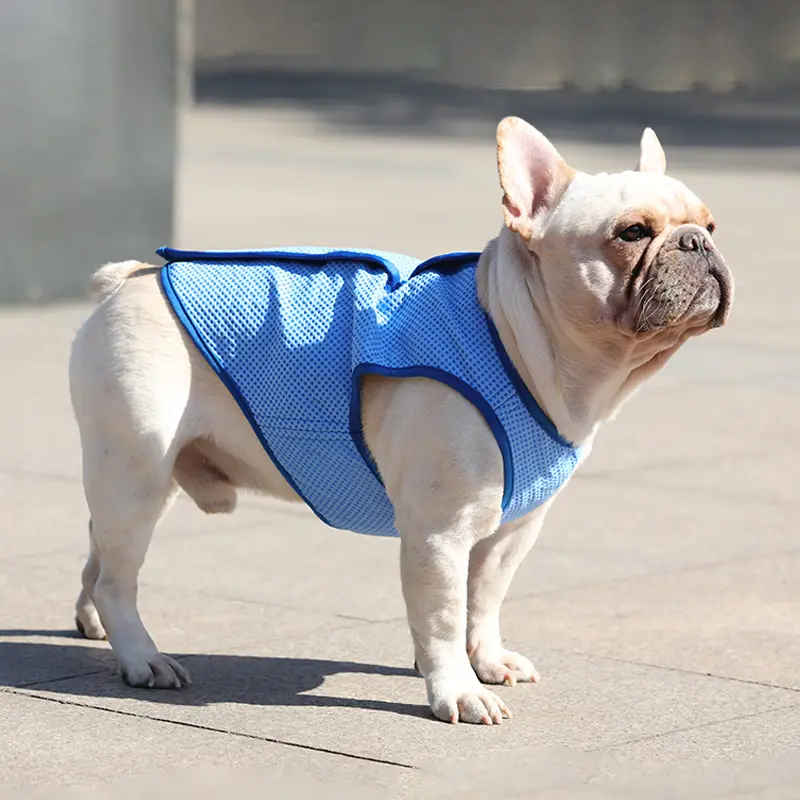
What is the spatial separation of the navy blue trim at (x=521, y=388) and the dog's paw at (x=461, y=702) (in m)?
0.77

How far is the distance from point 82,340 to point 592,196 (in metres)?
1.72

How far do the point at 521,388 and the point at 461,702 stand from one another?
A: 0.93m

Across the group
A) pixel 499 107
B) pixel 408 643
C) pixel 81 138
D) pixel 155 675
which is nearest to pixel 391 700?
pixel 408 643

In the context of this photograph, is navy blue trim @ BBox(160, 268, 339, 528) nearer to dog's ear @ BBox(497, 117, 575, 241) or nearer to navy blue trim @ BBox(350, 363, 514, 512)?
navy blue trim @ BBox(350, 363, 514, 512)

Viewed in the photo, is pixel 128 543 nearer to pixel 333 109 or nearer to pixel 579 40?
pixel 333 109

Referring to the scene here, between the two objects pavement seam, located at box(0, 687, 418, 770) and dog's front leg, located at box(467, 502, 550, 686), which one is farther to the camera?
dog's front leg, located at box(467, 502, 550, 686)

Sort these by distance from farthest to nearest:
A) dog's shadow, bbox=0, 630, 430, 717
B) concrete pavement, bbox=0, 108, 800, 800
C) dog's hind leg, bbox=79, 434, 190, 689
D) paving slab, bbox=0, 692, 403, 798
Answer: dog's hind leg, bbox=79, 434, 190, 689
dog's shadow, bbox=0, 630, 430, 717
concrete pavement, bbox=0, 108, 800, 800
paving slab, bbox=0, 692, 403, 798

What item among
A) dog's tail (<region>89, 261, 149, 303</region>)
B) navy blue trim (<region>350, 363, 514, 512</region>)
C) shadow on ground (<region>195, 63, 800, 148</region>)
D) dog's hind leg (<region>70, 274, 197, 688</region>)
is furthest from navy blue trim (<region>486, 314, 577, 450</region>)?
shadow on ground (<region>195, 63, 800, 148</region>)

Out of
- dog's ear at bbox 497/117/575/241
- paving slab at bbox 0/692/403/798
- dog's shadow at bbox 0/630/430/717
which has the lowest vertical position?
dog's shadow at bbox 0/630/430/717

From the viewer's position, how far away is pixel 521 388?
518 cm

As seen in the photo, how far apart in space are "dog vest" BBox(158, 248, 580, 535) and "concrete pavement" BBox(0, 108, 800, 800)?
2.11 feet

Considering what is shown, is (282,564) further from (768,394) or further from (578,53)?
(578,53)

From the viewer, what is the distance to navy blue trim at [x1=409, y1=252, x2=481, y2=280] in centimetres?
551

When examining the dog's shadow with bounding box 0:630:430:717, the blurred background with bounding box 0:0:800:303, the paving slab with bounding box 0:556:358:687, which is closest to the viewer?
the dog's shadow with bounding box 0:630:430:717
